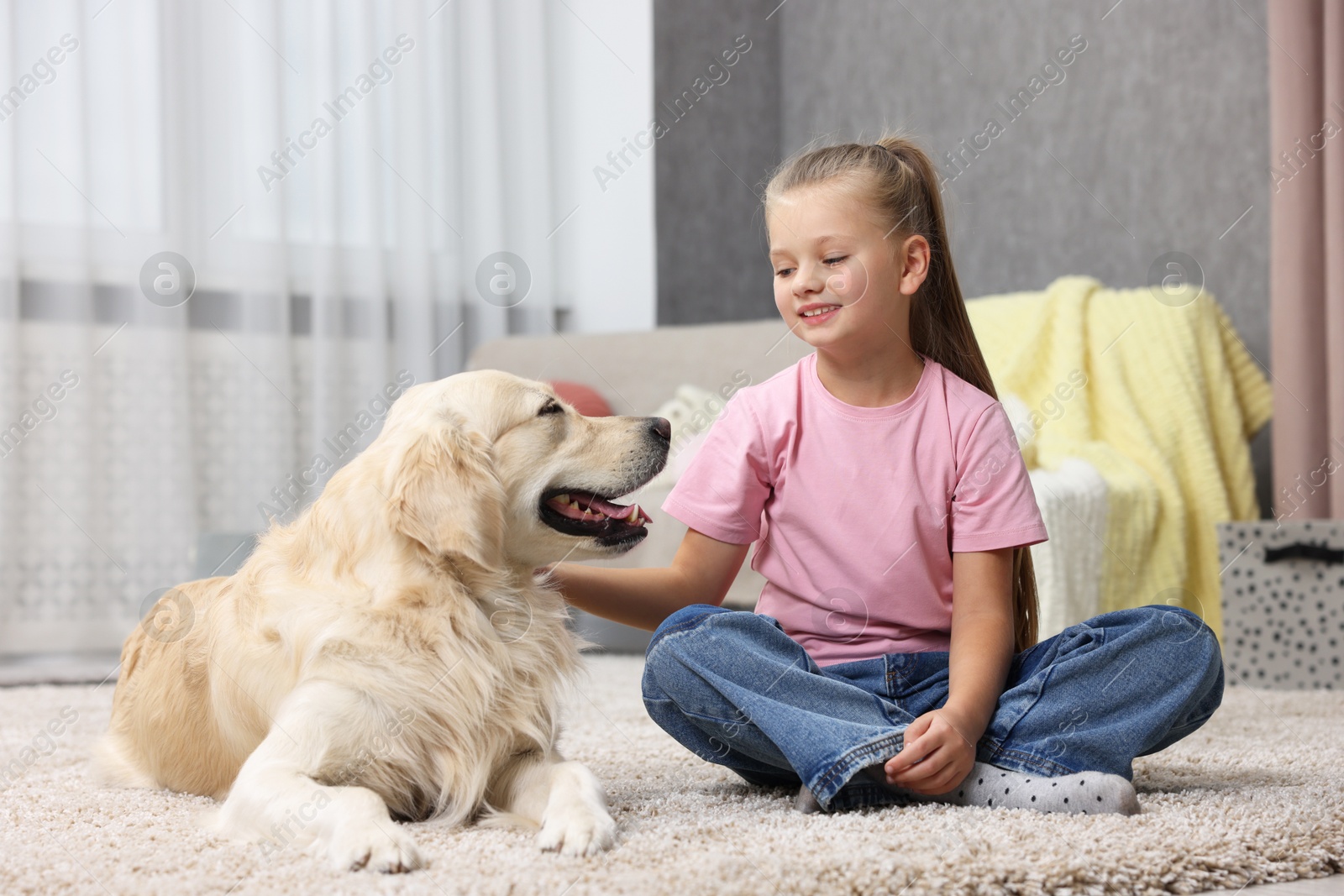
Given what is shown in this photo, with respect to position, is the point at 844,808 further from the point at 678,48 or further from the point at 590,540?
the point at 678,48

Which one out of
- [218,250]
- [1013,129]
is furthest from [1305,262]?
[218,250]

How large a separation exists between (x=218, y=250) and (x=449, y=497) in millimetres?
2564

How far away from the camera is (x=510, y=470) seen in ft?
4.23

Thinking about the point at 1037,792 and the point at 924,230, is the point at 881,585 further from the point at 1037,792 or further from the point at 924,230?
the point at 924,230

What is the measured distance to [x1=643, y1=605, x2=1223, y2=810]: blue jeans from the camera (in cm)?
117

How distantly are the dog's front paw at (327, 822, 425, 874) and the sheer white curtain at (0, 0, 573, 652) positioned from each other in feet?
8.33

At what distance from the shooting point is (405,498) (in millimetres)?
1170

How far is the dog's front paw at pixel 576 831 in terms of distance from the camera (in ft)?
3.24

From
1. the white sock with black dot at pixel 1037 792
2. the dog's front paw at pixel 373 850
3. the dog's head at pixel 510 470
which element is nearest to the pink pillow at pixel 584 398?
the dog's head at pixel 510 470

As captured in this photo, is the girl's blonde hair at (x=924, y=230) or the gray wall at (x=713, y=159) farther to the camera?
the gray wall at (x=713, y=159)

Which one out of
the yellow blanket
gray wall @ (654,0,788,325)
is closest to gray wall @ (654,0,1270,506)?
gray wall @ (654,0,788,325)

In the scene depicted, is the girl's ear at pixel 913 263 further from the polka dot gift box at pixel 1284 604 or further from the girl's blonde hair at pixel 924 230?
the polka dot gift box at pixel 1284 604

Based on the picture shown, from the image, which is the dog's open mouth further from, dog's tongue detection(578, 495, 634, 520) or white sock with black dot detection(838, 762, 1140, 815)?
white sock with black dot detection(838, 762, 1140, 815)

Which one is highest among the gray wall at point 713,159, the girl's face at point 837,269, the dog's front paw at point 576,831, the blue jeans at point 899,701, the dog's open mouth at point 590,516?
the gray wall at point 713,159
